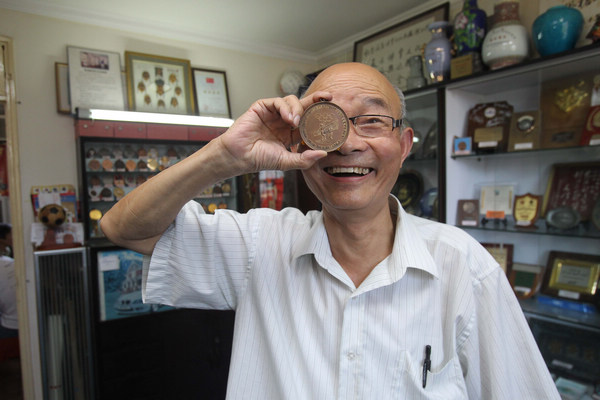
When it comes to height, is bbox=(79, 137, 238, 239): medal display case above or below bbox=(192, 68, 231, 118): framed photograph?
below

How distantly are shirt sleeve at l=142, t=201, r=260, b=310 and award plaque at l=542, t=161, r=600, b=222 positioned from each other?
6.79ft

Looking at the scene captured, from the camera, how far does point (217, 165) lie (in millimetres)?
953

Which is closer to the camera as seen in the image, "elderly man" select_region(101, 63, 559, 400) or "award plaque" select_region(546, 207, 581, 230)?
"elderly man" select_region(101, 63, 559, 400)

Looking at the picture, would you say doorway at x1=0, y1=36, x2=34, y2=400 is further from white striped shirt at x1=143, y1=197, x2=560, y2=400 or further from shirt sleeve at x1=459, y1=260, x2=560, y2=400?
shirt sleeve at x1=459, y1=260, x2=560, y2=400

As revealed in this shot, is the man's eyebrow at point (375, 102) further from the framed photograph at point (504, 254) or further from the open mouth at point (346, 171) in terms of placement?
the framed photograph at point (504, 254)

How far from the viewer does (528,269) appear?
8.06 feet

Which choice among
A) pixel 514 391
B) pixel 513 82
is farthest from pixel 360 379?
pixel 513 82

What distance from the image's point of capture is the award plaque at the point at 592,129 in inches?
81.9

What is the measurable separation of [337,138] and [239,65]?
3.44m

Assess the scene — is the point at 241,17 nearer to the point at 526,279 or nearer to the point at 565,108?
the point at 565,108

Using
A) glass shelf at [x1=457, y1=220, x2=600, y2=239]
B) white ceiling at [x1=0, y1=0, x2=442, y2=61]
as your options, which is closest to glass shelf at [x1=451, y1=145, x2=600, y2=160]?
glass shelf at [x1=457, y1=220, x2=600, y2=239]

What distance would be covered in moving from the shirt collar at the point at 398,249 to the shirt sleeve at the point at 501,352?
0.17 meters

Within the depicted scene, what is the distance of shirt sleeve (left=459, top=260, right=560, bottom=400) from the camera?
1013 mm

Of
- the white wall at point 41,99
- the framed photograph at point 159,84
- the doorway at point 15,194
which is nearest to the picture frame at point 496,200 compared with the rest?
the framed photograph at point 159,84
